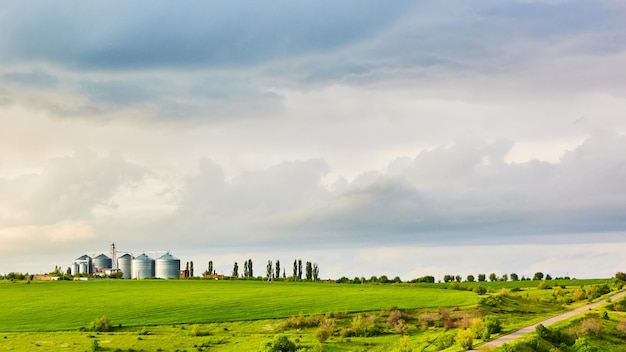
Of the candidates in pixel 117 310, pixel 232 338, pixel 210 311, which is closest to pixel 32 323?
pixel 117 310

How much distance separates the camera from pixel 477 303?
129m

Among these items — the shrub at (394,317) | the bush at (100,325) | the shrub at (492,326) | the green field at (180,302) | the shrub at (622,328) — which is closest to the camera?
the shrub at (492,326)

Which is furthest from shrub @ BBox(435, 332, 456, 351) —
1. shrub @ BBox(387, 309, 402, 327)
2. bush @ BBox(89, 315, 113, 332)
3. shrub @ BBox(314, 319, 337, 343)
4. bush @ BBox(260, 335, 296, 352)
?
bush @ BBox(89, 315, 113, 332)

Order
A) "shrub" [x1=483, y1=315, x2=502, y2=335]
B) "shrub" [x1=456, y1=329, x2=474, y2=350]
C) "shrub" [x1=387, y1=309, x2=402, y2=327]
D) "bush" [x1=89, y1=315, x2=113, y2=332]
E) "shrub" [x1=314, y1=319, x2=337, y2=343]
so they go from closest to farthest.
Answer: "shrub" [x1=456, y1=329, x2=474, y2=350]
"shrub" [x1=483, y1=315, x2=502, y2=335]
"shrub" [x1=314, y1=319, x2=337, y2=343]
"bush" [x1=89, y1=315, x2=113, y2=332]
"shrub" [x1=387, y1=309, x2=402, y2=327]

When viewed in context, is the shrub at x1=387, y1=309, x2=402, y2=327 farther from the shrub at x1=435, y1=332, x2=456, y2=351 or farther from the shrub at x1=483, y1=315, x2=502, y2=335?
the shrub at x1=483, y1=315, x2=502, y2=335

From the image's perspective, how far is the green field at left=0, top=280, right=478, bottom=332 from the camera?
12088 centimetres

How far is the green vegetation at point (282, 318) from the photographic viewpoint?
78575 millimetres

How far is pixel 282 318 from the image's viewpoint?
4710 inches

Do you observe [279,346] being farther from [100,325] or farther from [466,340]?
[100,325]

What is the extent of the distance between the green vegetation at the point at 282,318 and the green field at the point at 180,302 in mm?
182

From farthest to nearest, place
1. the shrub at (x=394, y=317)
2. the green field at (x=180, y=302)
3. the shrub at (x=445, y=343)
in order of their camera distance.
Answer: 1. the green field at (x=180, y=302)
2. the shrub at (x=394, y=317)
3. the shrub at (x=445, y=343)

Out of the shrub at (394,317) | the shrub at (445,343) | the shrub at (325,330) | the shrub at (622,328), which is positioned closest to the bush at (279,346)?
the shrub at (325,330)

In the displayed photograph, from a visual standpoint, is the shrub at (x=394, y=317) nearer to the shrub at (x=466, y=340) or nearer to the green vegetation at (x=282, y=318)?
the green vegetation at (x=282, y=318)

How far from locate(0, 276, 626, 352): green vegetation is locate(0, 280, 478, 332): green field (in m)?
0.18
